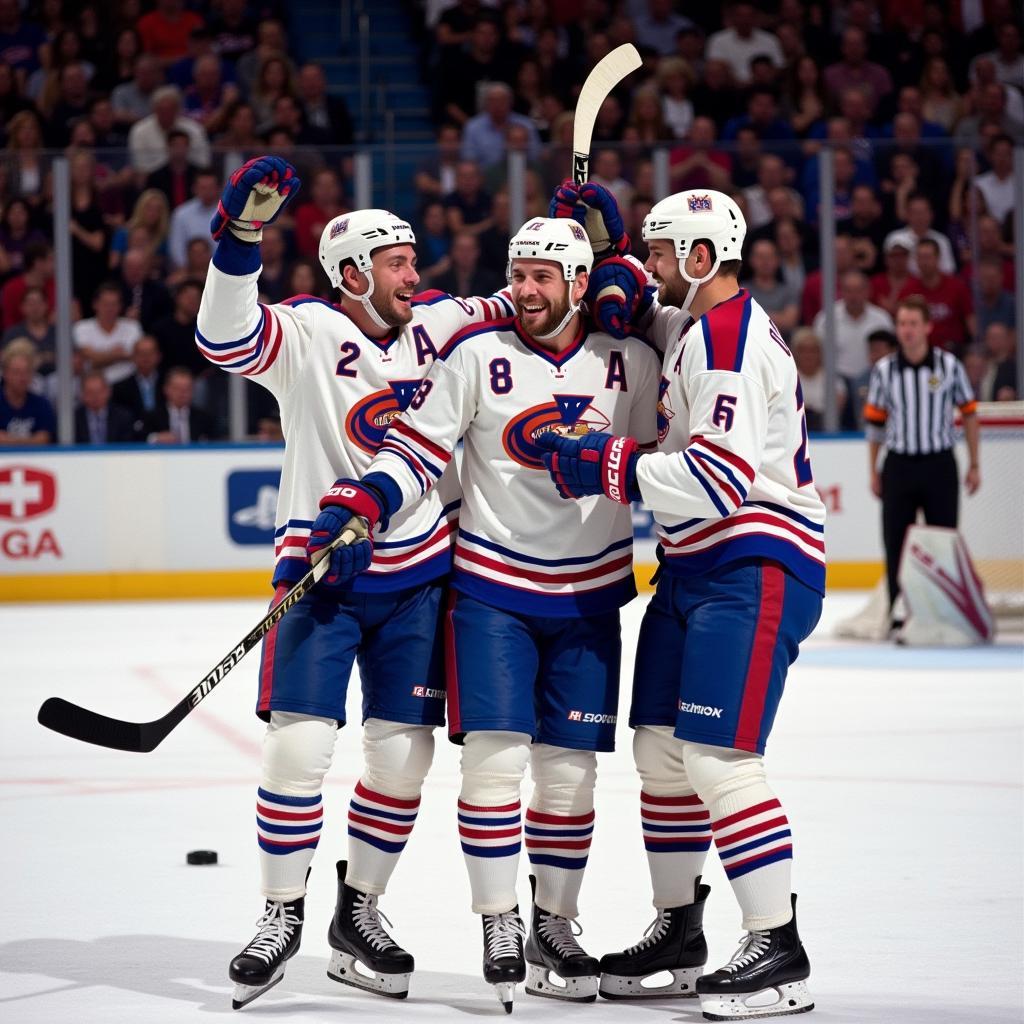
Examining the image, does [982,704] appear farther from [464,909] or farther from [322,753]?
[322,753]

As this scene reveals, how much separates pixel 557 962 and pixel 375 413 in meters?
1.04

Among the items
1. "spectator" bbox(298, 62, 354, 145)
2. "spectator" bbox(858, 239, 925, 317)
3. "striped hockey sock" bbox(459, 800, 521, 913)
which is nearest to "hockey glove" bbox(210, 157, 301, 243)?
"striped hockey sock" bbox(459, 800, 521, 913)

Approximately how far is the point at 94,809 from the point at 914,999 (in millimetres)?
2485

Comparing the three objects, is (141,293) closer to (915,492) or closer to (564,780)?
(915,492)

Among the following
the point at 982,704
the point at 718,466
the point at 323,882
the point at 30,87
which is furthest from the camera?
the point at 30,87

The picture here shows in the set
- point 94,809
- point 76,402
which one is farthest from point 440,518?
point 76,402

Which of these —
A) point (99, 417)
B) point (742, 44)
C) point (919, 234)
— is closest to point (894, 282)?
point (919, 234)

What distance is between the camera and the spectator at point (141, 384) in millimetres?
9859

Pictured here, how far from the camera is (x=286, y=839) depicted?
3.32m

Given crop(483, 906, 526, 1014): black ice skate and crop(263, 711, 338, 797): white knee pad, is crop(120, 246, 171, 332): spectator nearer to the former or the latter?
crop(263, 711, 338, 797): white knee pad

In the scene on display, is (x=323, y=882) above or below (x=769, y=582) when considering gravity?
below

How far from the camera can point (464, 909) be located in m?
3.86

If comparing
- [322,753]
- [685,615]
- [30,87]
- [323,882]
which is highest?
[30,87]

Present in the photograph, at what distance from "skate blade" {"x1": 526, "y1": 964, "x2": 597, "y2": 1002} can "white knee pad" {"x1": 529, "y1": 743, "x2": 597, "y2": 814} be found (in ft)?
0.93
